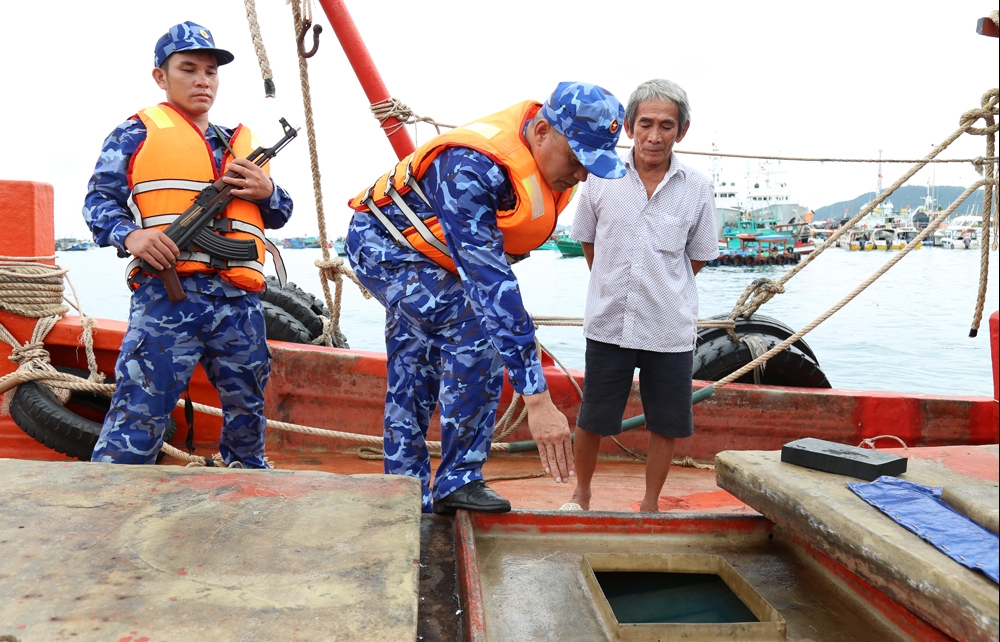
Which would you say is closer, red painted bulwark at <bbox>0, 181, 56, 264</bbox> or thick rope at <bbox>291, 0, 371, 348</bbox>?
thick rope at <bbox>291, 0, 371, 348</bbox>

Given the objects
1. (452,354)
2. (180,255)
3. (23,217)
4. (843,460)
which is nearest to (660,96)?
(452,354)

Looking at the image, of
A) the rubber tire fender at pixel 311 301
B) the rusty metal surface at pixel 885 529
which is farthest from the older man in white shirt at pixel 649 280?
the rubber tire fender at pixel 311 301

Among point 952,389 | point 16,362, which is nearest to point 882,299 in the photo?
point 952,389

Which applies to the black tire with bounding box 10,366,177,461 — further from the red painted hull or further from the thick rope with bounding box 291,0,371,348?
the thick rope with bounding box 291,0,371,348

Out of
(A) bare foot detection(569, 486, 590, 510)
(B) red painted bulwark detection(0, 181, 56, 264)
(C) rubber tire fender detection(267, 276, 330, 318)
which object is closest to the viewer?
(A) bare foot detection(569, 486, 590, 510)

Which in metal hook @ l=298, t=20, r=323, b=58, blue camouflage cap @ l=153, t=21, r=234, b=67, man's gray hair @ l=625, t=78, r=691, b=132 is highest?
metal hook @ l=298, t=20, r=323, b=58

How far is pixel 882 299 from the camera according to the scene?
1068 inches

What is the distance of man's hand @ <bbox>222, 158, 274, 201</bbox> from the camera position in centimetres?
257

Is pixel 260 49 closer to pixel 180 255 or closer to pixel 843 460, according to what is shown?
pixel 180 255

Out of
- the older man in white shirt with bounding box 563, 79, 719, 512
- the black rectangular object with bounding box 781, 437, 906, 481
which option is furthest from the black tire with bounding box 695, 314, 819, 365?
the black rectangular object with bounding box 781, 437, 906, 481

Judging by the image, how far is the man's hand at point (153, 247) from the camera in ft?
7.63

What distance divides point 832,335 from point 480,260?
57.5 feet

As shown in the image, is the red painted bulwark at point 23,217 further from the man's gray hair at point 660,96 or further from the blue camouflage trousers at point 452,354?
the man's gray hair at point 660,96

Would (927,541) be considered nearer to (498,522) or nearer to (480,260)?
(498,522)
